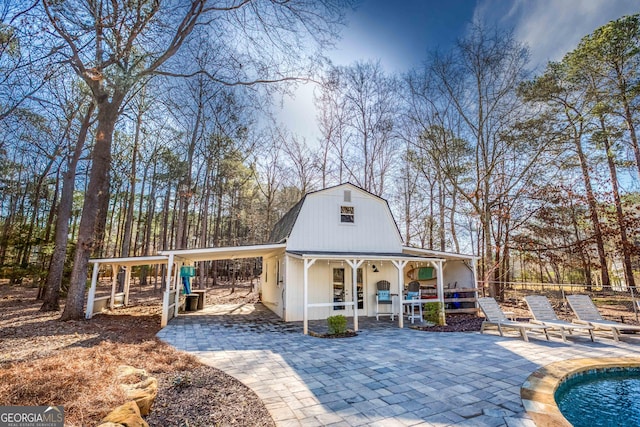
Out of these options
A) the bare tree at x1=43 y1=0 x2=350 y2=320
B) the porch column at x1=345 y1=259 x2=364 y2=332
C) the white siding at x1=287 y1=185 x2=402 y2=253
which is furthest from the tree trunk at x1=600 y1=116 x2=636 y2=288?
the bare tree at x1=43 y1=0 x2=350 y2=320

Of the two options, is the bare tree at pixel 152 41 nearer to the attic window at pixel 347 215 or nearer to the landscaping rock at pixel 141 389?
the landscaping rock at pixel 141 389

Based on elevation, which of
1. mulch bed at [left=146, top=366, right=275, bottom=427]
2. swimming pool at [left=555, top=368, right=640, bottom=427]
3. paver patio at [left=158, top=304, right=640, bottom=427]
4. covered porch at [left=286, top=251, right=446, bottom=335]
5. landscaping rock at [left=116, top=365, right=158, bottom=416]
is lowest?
swimming pool at [left=555, top=368, right=640, bottom=427]

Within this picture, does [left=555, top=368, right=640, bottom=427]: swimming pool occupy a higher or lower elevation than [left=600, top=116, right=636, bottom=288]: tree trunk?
lower

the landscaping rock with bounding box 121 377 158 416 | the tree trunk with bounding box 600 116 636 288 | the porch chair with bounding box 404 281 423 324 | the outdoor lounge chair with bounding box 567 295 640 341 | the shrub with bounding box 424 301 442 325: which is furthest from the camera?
the tree trunk with bounding box 600 116 636 288

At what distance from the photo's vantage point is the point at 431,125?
15500 mm

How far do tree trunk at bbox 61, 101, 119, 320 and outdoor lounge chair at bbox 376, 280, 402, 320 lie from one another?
378 inches

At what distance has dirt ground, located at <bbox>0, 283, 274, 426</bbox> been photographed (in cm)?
286

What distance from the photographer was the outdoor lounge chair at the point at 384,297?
36.5ft

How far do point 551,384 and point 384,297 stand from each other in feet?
23.6

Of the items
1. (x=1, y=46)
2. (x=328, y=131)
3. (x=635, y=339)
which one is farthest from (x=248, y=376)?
(x=328, y=131)

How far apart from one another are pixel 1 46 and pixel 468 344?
10.1m

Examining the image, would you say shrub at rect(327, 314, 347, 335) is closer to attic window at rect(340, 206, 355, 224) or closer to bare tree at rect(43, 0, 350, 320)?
attic window at rect(340, 206, 355, 224)

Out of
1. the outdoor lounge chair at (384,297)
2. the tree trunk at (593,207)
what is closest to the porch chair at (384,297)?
the outdoor lounge chair at (384,297)

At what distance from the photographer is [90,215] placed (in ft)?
28.9
